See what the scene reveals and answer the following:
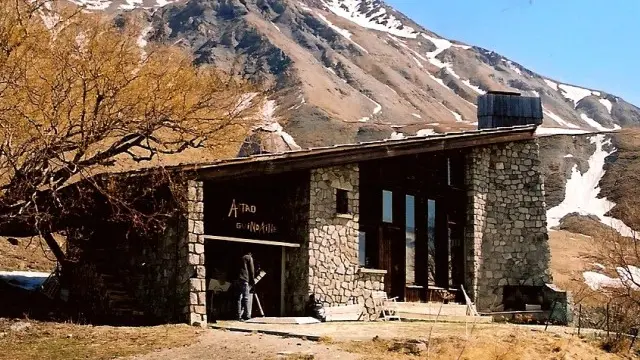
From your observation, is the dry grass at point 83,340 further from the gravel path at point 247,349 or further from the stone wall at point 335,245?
the stone wall at point 335,245

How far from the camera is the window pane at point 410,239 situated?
67.3ft

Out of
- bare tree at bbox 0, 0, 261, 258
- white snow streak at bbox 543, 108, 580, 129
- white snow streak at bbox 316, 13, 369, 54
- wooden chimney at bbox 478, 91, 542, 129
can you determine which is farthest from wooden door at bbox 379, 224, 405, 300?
white snow streak at bbox 543, 108, 580, 129

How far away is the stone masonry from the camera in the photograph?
14.6 metres

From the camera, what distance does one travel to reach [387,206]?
65.8ft

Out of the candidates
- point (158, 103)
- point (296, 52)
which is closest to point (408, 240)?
point (158, 103)

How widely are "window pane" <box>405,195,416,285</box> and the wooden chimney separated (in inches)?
253

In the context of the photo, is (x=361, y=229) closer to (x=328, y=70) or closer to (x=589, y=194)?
(x=589, y=194)

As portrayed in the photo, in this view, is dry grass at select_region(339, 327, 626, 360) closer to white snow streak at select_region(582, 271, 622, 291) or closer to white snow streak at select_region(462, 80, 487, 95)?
white snow streak at select_region(582, 271, 622, 291)

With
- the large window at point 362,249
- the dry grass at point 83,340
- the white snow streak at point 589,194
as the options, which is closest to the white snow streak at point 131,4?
the white snow streak at point 589,194

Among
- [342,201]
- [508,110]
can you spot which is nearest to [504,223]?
[508,110]

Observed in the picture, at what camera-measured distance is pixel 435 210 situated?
21562mm

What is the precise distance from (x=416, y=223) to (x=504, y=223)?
3.15 meters

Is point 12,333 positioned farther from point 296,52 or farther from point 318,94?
point 296,52

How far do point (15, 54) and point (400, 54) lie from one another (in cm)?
17931
